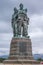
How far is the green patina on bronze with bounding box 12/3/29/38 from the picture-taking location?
34875mm

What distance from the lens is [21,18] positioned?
35.2 metres

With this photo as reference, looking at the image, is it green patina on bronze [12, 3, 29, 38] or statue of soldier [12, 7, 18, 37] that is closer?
green patina on bronze [12, 3, 29, 38]

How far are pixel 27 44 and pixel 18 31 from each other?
2.15 meters

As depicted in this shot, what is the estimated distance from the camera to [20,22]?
35.0 m

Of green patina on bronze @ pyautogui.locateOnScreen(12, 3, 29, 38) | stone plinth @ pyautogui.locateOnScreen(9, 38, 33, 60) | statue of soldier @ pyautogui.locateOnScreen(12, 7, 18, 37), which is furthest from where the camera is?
statue of soldier @ pyautogui.locateOnScreen(12, 7, 18, 37)

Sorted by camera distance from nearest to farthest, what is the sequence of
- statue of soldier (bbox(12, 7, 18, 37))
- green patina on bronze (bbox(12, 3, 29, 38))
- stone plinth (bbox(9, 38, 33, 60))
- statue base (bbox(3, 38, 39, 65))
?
statue base (bbox(3, 38, 39, 65)), stone plinth (bbox(9, 38, 33, 60)), green patina on bronze (bbox(12, 3, 29, 38)), statue of soldier (bbox(12, 7, 18, 37))

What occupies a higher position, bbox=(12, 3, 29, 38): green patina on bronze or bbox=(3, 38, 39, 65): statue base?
bbox=(12, 3, 29, 38): green patina on bronze

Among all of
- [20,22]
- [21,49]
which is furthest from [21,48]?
[20,22]

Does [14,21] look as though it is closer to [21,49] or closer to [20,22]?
[20,22]

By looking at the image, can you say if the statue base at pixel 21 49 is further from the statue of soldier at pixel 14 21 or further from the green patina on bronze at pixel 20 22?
the statue of soldier at pixel 14 21

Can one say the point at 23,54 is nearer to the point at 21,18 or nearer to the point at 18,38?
the point at 18,38

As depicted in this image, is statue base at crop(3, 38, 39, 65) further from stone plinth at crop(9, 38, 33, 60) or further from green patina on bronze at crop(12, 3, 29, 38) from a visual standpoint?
green patina on bronze at crop(12, 3, 29, 38)

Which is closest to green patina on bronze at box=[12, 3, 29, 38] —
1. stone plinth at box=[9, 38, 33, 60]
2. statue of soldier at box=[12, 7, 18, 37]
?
statue of soldier at box=[12, 7, 18, 37]

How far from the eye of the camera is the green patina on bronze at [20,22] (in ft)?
114
